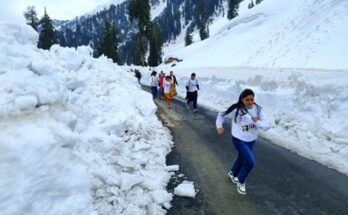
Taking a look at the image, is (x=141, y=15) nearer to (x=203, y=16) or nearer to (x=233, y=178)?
(x=203, y=16)

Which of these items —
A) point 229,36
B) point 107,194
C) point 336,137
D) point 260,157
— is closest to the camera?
point 107,194

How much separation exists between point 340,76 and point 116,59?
56.3 metres

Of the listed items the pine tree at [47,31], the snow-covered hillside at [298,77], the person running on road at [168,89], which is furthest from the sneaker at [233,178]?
the pine tree at [47,31]

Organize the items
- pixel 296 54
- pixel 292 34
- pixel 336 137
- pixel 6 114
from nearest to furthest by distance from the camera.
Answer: pixel 6 114, pixel 336 137, pixel 296 54, pixel 292 34

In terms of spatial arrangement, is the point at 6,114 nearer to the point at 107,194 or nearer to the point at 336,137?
the point at 107,194

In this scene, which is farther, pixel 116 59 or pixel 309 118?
pixel 116 59

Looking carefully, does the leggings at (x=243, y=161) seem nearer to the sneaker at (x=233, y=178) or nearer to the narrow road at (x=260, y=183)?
the sneaker at (x=233, y=178)

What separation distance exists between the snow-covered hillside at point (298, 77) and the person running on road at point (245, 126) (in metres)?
2.34

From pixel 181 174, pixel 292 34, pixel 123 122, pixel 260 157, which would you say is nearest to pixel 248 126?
pixel 181 174

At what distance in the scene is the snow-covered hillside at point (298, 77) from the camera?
35.8 feet

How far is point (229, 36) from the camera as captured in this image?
4956 centimetres

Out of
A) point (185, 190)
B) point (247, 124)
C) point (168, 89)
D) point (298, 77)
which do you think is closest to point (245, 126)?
point (247, 124)

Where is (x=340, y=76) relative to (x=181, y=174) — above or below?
above

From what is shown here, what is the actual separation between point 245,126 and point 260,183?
113 cm
